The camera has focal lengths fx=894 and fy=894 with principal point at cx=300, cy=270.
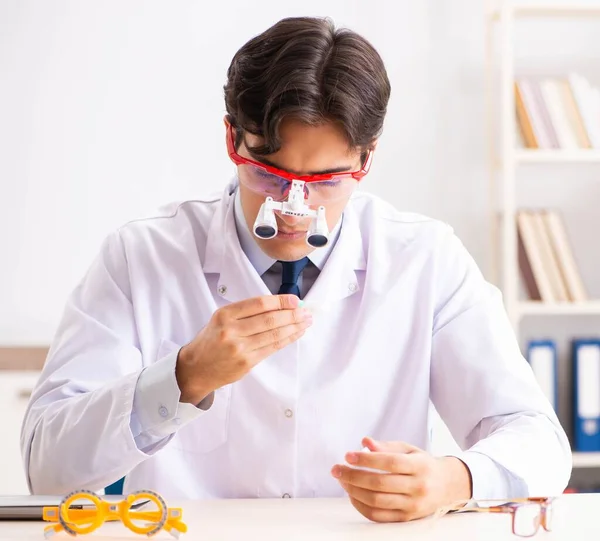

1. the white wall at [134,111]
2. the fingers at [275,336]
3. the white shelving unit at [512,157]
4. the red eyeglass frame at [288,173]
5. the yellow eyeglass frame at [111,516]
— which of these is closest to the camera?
the yellow eyeglass frame at [111,516]

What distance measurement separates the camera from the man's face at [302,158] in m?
1.65

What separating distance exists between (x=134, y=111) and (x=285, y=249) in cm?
210

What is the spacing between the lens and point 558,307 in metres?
3.51

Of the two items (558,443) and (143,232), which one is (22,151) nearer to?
(143,232)

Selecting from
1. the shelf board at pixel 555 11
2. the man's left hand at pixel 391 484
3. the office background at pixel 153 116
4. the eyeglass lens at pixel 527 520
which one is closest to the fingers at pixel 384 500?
the man's left hand at pixel 391 484

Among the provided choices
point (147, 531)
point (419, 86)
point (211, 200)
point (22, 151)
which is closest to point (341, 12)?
point (419, 86)

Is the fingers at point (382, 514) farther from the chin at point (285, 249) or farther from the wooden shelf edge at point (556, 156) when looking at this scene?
the wooden shelf edge at point (556, 156)

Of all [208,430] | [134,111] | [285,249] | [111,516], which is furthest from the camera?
[134,111]

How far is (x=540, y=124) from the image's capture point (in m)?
3.53

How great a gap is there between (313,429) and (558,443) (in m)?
0.49

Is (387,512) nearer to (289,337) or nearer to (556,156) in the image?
(289,337)

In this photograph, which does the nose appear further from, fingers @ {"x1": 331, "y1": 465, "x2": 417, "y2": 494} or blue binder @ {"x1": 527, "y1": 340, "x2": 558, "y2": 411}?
blue binder @ {"x1": 527, "y1": 340, "x2": 558, "y2": 411}

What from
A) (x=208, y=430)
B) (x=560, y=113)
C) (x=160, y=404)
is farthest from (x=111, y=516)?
(x=560, y=113)

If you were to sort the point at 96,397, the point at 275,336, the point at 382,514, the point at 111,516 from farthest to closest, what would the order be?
the point at 96,397
the point at 275,336
the point at 382,514
the point at 111,516
